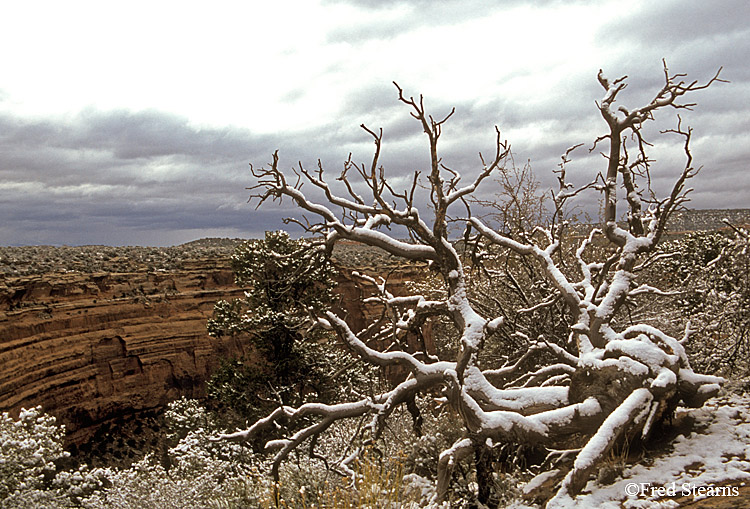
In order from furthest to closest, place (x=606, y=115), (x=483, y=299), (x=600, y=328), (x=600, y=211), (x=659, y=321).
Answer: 1. (x=600, y=211)
2. (x=483, y=299)
3. (x=659, y=321)
4. (x=606, y=115)
5. (x=600, y=328)

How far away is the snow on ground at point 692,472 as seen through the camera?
4.67 metres

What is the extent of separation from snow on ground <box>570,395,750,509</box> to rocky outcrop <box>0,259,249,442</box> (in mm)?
21618

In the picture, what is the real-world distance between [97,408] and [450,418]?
20491 millimetres

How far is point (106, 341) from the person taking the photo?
2448cm

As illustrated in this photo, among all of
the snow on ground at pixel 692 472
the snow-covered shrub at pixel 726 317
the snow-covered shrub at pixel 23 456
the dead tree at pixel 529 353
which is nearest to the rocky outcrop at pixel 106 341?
the snow-covered shrub at pixel 23 456

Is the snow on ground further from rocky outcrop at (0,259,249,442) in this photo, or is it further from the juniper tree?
rocky outcrop at (0,259,249,442)

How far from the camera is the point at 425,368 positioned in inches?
236

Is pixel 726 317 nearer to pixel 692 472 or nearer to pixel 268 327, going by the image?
pixel 692 472

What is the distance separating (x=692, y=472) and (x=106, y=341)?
25.0 metres

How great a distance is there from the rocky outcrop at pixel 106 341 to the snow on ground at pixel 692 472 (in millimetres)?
21618

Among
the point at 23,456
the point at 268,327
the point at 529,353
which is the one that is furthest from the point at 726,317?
the point at 23,456

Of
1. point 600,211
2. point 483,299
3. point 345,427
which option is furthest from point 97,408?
point 600,211

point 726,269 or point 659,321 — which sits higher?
point 726,269

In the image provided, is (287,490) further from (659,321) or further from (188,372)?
(188,372)
